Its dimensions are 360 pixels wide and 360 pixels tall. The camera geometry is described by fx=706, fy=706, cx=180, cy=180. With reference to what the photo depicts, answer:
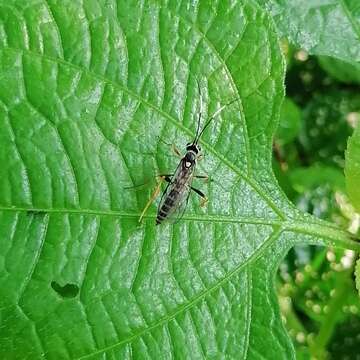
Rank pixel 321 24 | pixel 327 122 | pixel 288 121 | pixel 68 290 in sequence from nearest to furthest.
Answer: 1. pixel 68 290
2. pixel 321 24
3. pixel 288 121
4. pixel 327 122

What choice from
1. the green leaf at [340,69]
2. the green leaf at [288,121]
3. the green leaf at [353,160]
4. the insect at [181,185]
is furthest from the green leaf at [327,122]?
the insect at [181,185]

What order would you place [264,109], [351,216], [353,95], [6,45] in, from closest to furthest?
[6,45] < [264,109] < [351,216] < [353,95]

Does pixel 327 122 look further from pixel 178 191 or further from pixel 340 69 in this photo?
pixel 178 191

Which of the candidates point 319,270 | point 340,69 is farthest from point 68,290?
point 340,69

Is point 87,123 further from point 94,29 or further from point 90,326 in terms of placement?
point 90,326

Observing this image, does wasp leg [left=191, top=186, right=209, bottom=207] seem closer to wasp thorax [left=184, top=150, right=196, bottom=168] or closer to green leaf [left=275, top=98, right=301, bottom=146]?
wasp thorax [left=184, top=150, right=196, bottom=168]

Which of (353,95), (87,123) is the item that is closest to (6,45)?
(87,123)
